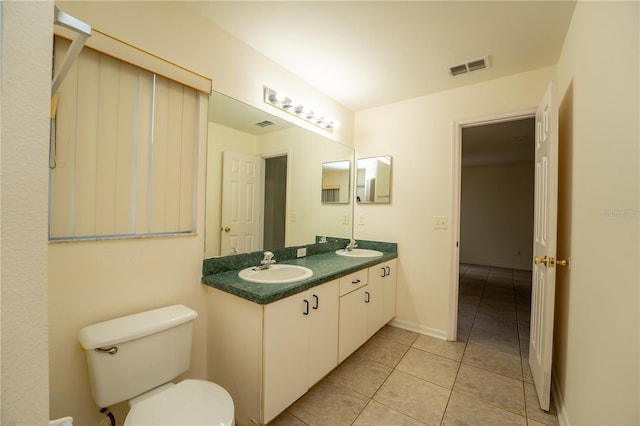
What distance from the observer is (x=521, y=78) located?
2082mm

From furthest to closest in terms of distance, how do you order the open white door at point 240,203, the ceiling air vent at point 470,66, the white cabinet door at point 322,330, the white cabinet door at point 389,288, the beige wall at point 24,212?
the white cabinet door at point 389,288 < the ceiling air vent at point 470,66 < the open white door at point 240,203 < the white cabinet door at point 322,330 < the beige wall at point 24,212

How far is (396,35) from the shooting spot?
1.68 m

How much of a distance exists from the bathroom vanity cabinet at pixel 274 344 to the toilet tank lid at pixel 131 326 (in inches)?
10.0

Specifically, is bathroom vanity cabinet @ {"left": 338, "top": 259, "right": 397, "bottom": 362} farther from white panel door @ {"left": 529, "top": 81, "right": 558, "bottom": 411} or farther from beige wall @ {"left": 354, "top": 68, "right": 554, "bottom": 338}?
white panel door @ {"left": 529, "top": 81, "right": 558, "bottom": 411}

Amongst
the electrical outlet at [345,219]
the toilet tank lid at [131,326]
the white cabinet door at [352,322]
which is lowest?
the white cabinet door at [352,322]

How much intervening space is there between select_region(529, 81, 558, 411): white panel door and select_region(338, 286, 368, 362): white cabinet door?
113 centimetres

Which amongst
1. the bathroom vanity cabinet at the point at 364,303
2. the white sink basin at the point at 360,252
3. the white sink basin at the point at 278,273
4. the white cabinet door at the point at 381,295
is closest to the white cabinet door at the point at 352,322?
the bathroom vanity cabinet at the point at 364,303

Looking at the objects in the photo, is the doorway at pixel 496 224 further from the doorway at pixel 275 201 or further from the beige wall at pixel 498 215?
the doorway at pixel 275 201

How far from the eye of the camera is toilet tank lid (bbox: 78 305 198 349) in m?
1.04

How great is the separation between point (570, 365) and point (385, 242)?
157cm

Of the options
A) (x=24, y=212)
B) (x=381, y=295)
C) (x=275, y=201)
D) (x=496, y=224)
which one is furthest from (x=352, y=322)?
(x=496, y=224)

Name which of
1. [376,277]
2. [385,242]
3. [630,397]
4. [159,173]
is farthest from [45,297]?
[385,242]

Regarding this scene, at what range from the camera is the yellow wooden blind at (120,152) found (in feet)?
3.64

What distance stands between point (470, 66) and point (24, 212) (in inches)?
102
